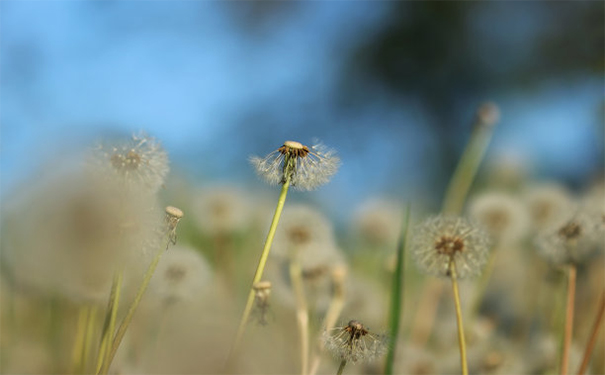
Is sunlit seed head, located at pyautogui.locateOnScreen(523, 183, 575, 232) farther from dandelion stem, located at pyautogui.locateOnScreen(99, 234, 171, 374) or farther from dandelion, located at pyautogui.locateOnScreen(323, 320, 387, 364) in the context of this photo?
dandelion stem, located at pyautogui.locateOnScreen(99, 234, 171, 374)

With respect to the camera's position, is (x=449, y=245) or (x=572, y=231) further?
(x=572, y=231)

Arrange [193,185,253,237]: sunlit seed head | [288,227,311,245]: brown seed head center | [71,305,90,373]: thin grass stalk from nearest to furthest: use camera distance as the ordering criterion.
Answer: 1. [71,305,90,373]: thin grass stalk
2. [288,227,311,245]: brown seed head center
3. [193,185,253,237]: sunlit seed head

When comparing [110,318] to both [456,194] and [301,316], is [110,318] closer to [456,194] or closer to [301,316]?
[301,316]

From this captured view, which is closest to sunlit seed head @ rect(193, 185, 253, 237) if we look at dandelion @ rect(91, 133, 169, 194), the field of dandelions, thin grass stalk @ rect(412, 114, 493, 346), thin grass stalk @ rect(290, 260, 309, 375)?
the field of dandelions

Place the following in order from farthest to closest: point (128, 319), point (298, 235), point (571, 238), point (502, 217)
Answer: point (502, 217) < point (298, 235) < point (571, 238) < point (128, 319)

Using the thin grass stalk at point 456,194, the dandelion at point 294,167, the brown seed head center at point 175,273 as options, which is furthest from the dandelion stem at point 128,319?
the thin grass stalk at point 456,194

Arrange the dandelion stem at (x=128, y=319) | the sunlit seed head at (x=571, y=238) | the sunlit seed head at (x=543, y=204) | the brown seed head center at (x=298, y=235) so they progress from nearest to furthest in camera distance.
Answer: the dandelion stem at (x=128, y=319), the sunlit seed head at (x=571, y=238), the brown seed head center at (x=298, y=235), the sunlit seed head at (x=543, y=204)

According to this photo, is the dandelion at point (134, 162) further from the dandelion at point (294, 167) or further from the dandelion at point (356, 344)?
the dandelion at point (356, 344)

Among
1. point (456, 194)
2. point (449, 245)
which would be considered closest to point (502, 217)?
point (456, 194)
